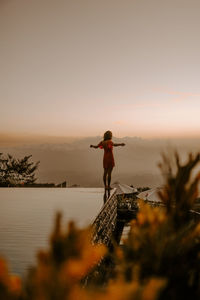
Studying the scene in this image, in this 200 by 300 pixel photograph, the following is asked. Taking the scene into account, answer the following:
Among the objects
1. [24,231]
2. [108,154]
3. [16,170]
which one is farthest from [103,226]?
[16,170]

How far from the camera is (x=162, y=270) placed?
4.96 ft

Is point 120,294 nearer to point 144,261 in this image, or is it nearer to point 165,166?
point 144,261

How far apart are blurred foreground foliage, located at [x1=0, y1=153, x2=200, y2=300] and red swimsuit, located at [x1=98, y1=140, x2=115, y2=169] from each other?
7469 millimetres

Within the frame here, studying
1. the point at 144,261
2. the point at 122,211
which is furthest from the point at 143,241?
the point at 122,211

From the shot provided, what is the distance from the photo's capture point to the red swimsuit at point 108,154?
30.5 feet

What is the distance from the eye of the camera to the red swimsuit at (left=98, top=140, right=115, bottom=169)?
30.5ft

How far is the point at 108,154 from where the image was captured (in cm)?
936

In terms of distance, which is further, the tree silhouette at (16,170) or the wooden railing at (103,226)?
the tree silhouette at (16,170)

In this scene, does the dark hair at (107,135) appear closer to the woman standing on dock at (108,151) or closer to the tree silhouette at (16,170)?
the woman standing on dock at (108,151)

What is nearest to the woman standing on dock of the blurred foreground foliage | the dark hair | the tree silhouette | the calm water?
the dark hair

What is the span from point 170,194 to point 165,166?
143mm

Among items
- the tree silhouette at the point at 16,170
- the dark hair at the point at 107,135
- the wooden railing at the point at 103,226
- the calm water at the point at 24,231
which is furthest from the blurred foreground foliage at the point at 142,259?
the tree silhouette at the point at 16,170

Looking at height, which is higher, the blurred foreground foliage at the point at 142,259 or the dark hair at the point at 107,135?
the dark hair at the point at 107,135

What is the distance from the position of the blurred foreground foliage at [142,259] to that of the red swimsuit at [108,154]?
7.47 metres
